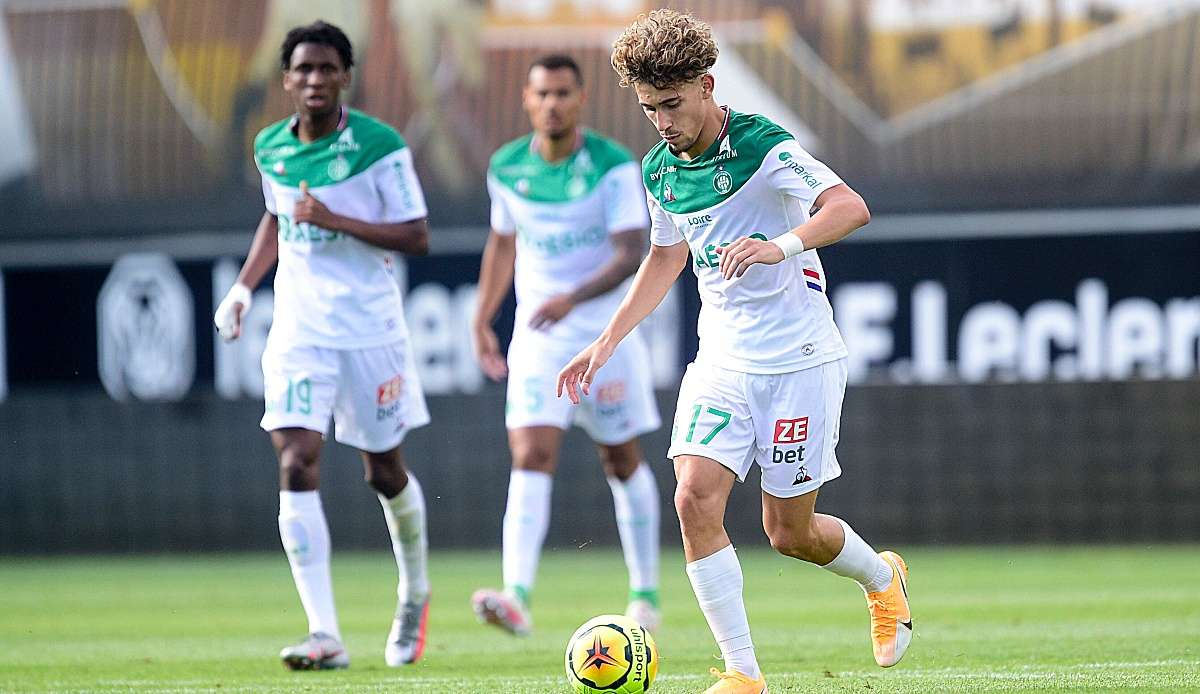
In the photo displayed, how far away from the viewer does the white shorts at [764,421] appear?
5.47 m

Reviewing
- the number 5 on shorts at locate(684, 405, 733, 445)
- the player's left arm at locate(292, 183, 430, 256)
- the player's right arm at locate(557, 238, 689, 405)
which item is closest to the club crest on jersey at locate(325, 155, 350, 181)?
the player's left arm at locate(292, 183, 430, 256)

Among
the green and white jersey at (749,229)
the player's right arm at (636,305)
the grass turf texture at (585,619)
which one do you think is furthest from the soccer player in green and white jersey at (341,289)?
the green and white jersey at (749,229)

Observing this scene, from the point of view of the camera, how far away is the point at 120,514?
564 inches

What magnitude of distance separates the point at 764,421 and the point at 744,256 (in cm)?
83

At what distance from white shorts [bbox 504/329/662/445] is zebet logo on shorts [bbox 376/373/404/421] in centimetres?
99

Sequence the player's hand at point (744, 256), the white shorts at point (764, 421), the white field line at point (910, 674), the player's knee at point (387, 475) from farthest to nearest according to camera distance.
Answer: the player's knee at point (387, 475) → the white field line at point (910, 674) → the white shorts at point (764, 421) → the player's hand at point (744, 256)

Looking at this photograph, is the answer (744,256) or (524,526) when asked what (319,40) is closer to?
(524,526)

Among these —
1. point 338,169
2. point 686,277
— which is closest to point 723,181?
point 338,169

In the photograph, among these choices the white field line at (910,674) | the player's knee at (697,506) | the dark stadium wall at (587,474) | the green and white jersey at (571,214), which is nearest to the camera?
the player's knee at (697,506)

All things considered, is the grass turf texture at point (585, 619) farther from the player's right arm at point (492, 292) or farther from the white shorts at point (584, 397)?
the player's right arm at point (492, 292)

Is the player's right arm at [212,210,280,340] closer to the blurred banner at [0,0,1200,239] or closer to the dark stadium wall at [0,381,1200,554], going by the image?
the dark stadium wall at [0,381,1200,554]

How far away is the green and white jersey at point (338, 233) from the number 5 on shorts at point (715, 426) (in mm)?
2115

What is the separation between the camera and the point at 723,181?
547cm

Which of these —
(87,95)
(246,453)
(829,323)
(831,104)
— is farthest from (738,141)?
(87,95)
